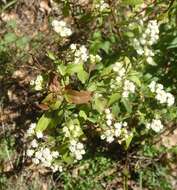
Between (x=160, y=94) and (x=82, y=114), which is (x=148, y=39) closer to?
(x=160, y=94)

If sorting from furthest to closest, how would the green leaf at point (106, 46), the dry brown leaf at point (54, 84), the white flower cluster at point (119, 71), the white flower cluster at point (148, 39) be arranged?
1. the green leaf at point (106, 46)
2. the white flower cluster at point (148, 39)
3. the white flower cluster at point (119, 71)
4. the dry brown leaf at point (54, 84)

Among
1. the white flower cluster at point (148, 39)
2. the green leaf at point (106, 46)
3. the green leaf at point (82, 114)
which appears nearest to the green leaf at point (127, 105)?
the white flower cluster at point (148, 39)

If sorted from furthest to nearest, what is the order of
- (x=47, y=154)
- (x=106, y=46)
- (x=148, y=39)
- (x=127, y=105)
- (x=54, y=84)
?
(x=106, y=46)
(x=127, y=105)
(x=148, y=39)
(x=47, y=154)
(x=54, y=84)

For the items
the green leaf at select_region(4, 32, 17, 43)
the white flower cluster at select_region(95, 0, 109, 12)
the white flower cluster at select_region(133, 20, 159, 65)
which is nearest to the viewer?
the white flower cluster at select_region(133, 20, 159, 65)

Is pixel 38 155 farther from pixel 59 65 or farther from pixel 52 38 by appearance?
pixel 52 38

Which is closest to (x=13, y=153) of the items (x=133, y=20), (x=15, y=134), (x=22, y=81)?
(x=15, y=134)

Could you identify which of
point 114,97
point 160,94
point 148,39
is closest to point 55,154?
point 114,97

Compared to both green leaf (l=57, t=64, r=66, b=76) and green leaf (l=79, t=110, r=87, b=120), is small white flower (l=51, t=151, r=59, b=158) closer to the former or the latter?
green leaf (l=79, t=110, r=87, b=120)

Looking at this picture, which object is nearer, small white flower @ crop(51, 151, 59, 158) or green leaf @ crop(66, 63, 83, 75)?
green leaf @ crop(66, 63, 83, 75)

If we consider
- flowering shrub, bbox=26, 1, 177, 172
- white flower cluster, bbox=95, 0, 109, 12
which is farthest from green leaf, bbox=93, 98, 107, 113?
white flower cluster, bbox=95, 0, 109, 12

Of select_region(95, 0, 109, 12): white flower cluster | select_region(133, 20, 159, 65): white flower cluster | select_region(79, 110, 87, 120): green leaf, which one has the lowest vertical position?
select_region(79, 110, 87, 120): green leaf

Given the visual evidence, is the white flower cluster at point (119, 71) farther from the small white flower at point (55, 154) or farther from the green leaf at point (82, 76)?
the small white flower at point (55, 154)
